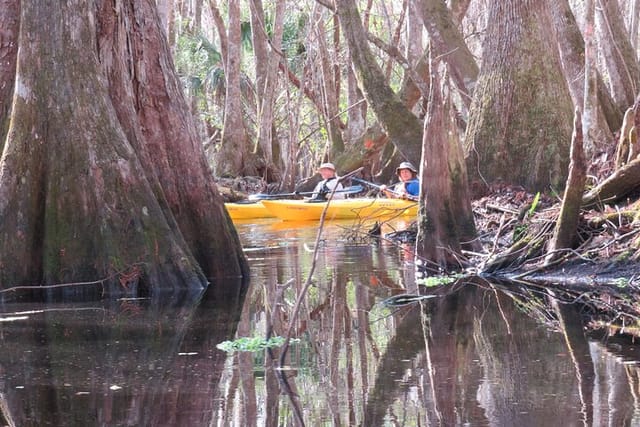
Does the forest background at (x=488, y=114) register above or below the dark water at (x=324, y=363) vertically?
above

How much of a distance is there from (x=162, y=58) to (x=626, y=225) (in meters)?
4.29

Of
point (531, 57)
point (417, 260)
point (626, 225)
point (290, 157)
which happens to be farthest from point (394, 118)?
point (290, 157)

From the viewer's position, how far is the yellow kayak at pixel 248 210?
73.5 feet

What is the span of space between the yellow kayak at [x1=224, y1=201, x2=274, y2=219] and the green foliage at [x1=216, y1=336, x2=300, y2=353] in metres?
15.5

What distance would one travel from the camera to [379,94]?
17266 mm

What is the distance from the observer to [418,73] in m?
23.9

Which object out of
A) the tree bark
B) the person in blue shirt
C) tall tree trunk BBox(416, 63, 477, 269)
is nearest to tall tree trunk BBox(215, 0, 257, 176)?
the person in blue shirt

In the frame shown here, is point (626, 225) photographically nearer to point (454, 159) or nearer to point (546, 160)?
point (454, 159)

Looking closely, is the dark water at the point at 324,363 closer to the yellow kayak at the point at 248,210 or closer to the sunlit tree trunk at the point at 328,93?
the yellow kayak at the point at 248,210

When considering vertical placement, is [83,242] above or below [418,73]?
below

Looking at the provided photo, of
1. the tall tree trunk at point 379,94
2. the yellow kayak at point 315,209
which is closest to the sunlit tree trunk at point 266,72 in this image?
the yellow kayak at point 315,209

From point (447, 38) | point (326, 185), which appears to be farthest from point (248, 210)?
point (447, 38)

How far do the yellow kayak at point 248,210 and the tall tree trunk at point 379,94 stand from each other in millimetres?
5479

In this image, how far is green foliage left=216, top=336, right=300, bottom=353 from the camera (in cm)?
647
